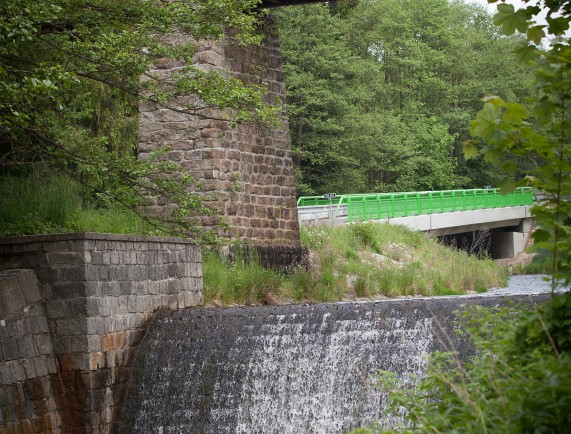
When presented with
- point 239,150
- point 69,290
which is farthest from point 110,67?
point 239,150

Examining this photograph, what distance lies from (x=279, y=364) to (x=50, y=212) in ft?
11.8

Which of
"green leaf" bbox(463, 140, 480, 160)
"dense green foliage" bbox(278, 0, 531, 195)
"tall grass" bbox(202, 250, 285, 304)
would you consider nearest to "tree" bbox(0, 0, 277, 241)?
"tall grass" bbox(202, 250, 285, 304)

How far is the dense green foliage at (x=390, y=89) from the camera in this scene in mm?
35250

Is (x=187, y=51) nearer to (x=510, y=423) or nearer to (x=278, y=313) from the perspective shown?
(x=278, y=313)

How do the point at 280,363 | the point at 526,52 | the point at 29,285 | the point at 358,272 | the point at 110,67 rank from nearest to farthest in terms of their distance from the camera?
the point at 526,52 < the point at 280,363 < the point at 29,285 < the point at 110,67 < the point at 358,272

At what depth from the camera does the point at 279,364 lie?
1021cm

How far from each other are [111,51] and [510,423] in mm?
8302

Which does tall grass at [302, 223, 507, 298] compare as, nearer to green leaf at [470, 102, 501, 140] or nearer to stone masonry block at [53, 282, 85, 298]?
stone masonry block at [53, 282, 85, 298]

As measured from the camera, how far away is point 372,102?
4866cm

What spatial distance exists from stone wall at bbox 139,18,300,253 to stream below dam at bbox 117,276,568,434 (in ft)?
14.1

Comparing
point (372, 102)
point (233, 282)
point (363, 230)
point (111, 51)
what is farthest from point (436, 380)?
point (372, 102)

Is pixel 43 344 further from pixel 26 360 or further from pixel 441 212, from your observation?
pixel 441 212

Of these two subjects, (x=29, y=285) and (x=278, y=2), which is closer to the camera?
(x=29, y=285)

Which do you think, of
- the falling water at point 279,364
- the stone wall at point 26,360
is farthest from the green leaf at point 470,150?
the stone wall at point 26,360
